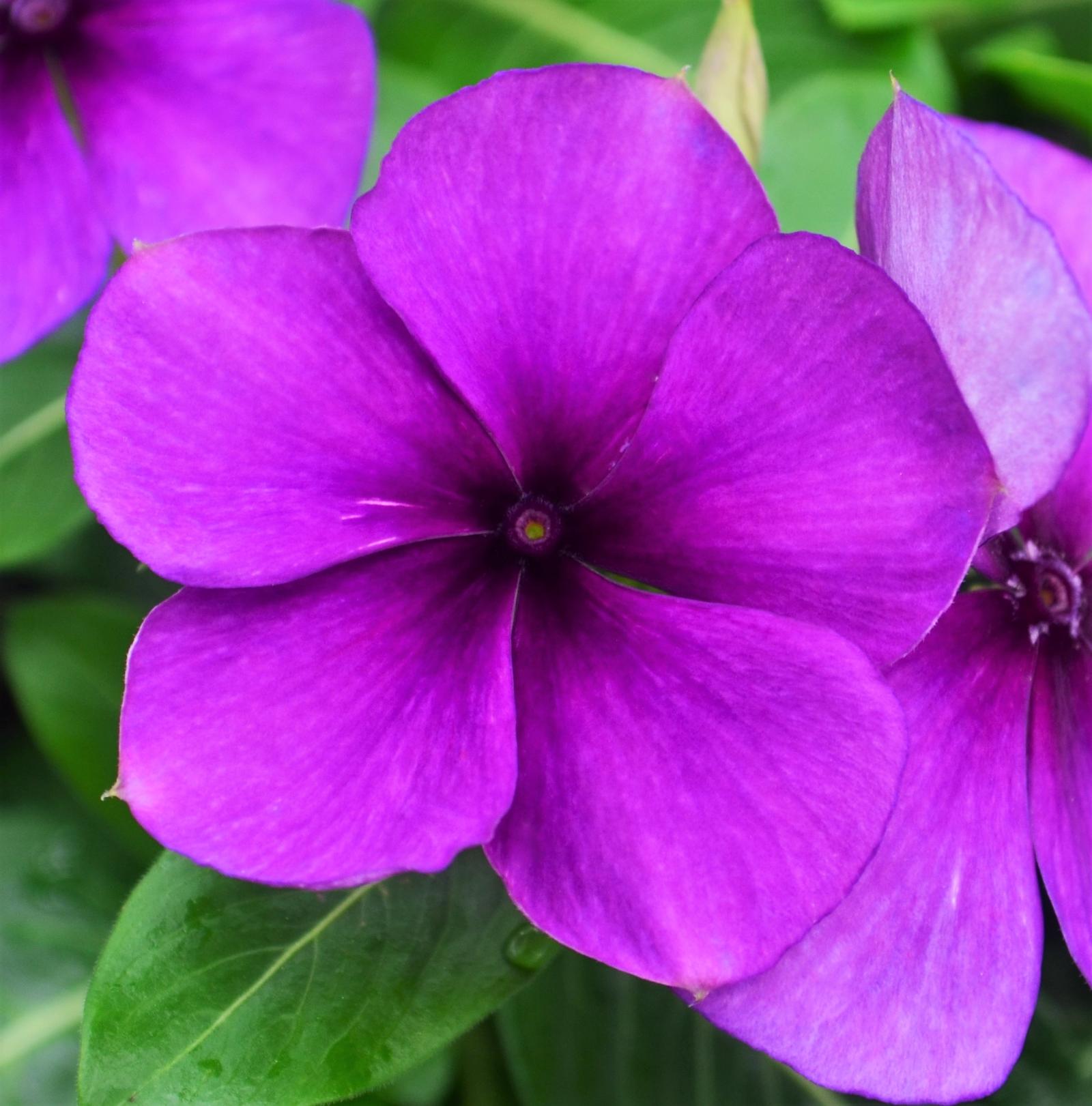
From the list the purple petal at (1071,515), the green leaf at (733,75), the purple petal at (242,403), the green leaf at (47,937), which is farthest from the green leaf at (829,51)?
the green leaf at (47,937)

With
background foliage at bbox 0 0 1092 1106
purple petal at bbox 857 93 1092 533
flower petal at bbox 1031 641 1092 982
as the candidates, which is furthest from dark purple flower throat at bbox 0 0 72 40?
flower petal at bbox 1031 641 1092 982

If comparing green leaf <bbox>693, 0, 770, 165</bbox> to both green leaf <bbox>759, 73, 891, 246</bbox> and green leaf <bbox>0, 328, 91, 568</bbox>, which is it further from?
green leaf <bbox>0, 328, 91, 568</bbox>

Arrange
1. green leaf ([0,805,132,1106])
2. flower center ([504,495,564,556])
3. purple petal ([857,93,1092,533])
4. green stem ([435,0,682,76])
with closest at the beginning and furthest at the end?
purple petal ([857,93,1092,533]) → flower center ([504,495,564,556]) → green leaf ([0,805,132,1106]) → green stem ([435,0,682,76])

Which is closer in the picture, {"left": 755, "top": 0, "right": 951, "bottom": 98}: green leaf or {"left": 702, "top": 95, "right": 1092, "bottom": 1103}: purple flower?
{"left": 702, "top": 95, "right": 1092, "bottom": 1103}: purple flower

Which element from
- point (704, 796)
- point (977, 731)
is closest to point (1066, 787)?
point (977, 731)

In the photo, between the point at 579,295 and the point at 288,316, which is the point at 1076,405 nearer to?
the point at 579,295

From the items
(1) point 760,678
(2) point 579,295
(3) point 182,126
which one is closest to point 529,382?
(2) point 579,295

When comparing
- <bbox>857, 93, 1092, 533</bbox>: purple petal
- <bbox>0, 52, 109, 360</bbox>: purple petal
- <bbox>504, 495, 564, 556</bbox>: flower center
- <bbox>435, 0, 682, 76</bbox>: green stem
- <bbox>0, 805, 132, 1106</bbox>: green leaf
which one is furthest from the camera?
<bbox>435, 0, 682, 76</bbox>: green stem

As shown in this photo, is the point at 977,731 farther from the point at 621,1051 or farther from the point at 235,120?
the point at 235,120
